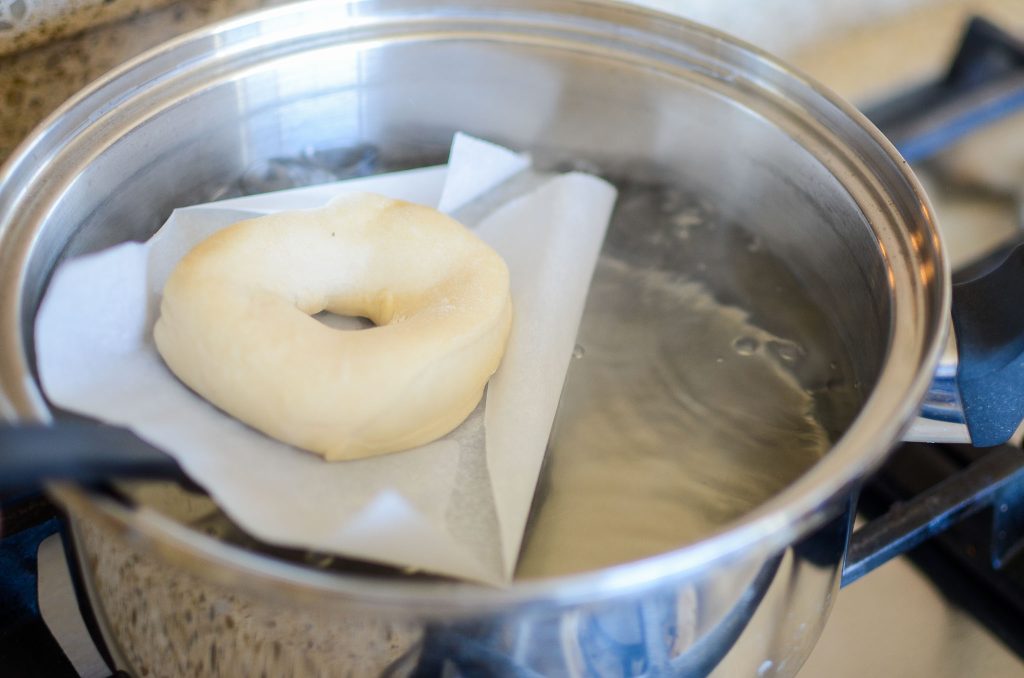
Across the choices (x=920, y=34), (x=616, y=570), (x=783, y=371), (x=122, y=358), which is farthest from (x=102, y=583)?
(x=920, y=34)

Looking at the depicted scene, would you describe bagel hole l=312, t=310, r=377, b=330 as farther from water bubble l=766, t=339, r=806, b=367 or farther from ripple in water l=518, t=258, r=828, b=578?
water bubble l=766, t=339, r=806, b=367

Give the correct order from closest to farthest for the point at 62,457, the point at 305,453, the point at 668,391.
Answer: the point at 62,457 < the point at 305,453 < the point at 668,391

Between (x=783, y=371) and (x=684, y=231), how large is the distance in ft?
0.38

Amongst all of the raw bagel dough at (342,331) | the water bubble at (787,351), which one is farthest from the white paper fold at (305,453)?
the water bubble at (787,351)

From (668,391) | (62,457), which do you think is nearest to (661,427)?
(668,391)

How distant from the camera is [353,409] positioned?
41cm

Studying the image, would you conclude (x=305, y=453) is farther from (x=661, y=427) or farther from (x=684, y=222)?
(x=684, y=222)

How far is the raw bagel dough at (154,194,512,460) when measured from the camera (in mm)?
409

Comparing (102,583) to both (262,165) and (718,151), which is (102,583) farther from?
(718,151)

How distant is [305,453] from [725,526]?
20cm

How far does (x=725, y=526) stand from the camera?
30 centimetres

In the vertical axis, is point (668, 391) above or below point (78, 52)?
below

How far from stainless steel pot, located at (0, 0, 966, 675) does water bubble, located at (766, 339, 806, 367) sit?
0.02 meters

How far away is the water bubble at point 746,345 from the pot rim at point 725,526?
112mm
